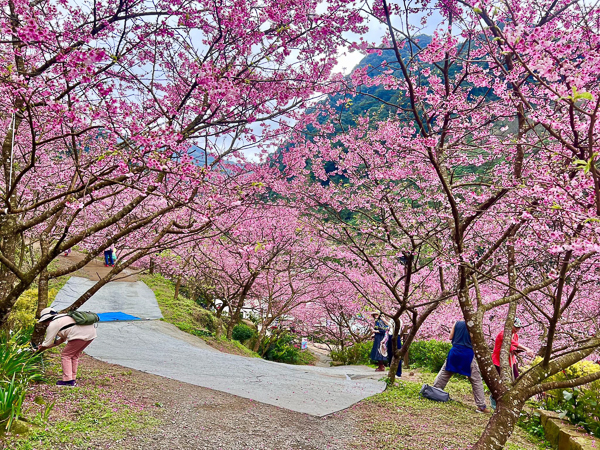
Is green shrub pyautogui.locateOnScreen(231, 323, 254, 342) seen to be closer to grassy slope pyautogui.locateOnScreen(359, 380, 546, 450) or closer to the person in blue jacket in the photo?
the person in blue jacket

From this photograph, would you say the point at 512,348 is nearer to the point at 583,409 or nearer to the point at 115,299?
the point at 583,409

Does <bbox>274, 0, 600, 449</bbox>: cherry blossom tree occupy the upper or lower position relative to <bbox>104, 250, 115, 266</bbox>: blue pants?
upper

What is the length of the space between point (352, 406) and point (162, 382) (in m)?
3.06

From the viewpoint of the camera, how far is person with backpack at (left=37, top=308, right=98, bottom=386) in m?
5.06

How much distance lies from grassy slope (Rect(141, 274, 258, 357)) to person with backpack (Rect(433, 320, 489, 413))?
7.92 m

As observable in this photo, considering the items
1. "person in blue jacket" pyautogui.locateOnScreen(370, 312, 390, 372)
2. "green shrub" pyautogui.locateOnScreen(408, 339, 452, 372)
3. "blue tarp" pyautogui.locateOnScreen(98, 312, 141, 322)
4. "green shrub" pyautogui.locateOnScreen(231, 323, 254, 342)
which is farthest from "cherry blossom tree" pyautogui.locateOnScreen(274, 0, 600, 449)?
"green shrub" pyautogui.locateOnScreen(231, 323, 254, 342)

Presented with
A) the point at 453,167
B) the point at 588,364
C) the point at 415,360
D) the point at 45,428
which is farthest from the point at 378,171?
the point at 415,360

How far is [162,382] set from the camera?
247 inches

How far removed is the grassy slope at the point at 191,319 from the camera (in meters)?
13.0

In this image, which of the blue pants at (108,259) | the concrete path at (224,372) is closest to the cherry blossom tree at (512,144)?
the concrete path at (224,372)

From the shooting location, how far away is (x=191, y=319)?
15250mm

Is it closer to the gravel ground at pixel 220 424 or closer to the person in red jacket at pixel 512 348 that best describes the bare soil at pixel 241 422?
the gravel ground at pixel 220 424

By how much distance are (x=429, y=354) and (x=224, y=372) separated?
651 cm

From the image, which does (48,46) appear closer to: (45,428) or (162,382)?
(45,428)
